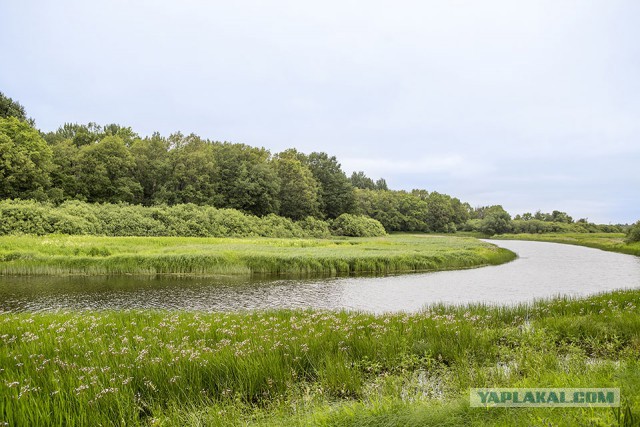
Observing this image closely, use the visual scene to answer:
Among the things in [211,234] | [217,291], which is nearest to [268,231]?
[211,234]

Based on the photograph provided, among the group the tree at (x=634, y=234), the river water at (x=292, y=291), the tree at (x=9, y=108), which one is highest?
the tree at (x=9, y=108)

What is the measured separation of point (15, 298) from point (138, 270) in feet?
30.4

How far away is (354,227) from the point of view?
86625 mm

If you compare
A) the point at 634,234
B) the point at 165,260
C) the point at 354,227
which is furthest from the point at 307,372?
the point at 354,227

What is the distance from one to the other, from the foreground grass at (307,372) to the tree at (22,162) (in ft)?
164

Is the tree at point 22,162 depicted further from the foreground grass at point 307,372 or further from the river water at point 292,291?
the foreground grass at point 307,372

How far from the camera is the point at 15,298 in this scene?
17.2 meters

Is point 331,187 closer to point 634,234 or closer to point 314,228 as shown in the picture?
point 314,228

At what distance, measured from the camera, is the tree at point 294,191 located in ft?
271

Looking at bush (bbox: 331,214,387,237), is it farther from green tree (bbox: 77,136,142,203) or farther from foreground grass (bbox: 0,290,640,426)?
foreground grass (bbox: 0,290,640,426)

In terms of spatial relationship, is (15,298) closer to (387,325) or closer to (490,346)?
(387,325)

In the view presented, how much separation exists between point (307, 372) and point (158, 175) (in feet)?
229

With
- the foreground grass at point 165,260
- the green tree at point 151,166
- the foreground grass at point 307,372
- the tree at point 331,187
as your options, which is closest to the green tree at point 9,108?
the green tree at point 151,166

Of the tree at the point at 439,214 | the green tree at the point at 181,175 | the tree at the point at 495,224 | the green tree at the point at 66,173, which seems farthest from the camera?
the tree at the point at 495,224
